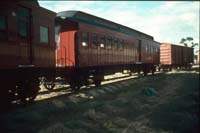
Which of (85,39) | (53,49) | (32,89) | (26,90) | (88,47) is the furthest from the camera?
(88,47)

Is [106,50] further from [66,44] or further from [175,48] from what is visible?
[175,48]

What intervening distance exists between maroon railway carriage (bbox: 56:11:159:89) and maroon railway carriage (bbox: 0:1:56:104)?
7.30 feet

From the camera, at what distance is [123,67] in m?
19.4

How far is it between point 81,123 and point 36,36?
431cm

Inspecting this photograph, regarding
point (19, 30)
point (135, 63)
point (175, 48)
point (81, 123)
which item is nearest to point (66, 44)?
point (19, 30)

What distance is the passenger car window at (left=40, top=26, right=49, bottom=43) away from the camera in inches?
387

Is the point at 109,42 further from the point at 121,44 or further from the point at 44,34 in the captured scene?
the point at 44,34

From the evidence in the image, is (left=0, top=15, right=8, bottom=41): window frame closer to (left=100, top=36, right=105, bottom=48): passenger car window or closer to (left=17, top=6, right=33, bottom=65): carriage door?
(left=17, top=6, right=33, bottom=65): carriage door

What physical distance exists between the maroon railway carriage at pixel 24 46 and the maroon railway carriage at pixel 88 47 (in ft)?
7.30

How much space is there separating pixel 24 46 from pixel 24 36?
1.28ft

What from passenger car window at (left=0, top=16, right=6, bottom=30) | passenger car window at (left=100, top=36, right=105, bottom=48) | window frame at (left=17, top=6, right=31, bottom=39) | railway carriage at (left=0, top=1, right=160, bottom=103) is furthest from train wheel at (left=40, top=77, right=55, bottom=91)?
passenger car window at (left=100, top=36, right=105, bottom=48)

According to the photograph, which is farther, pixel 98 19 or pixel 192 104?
pixel 98 19

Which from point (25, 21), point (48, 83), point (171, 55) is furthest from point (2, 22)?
point (171, 55)

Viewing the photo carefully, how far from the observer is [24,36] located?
8781 mm
